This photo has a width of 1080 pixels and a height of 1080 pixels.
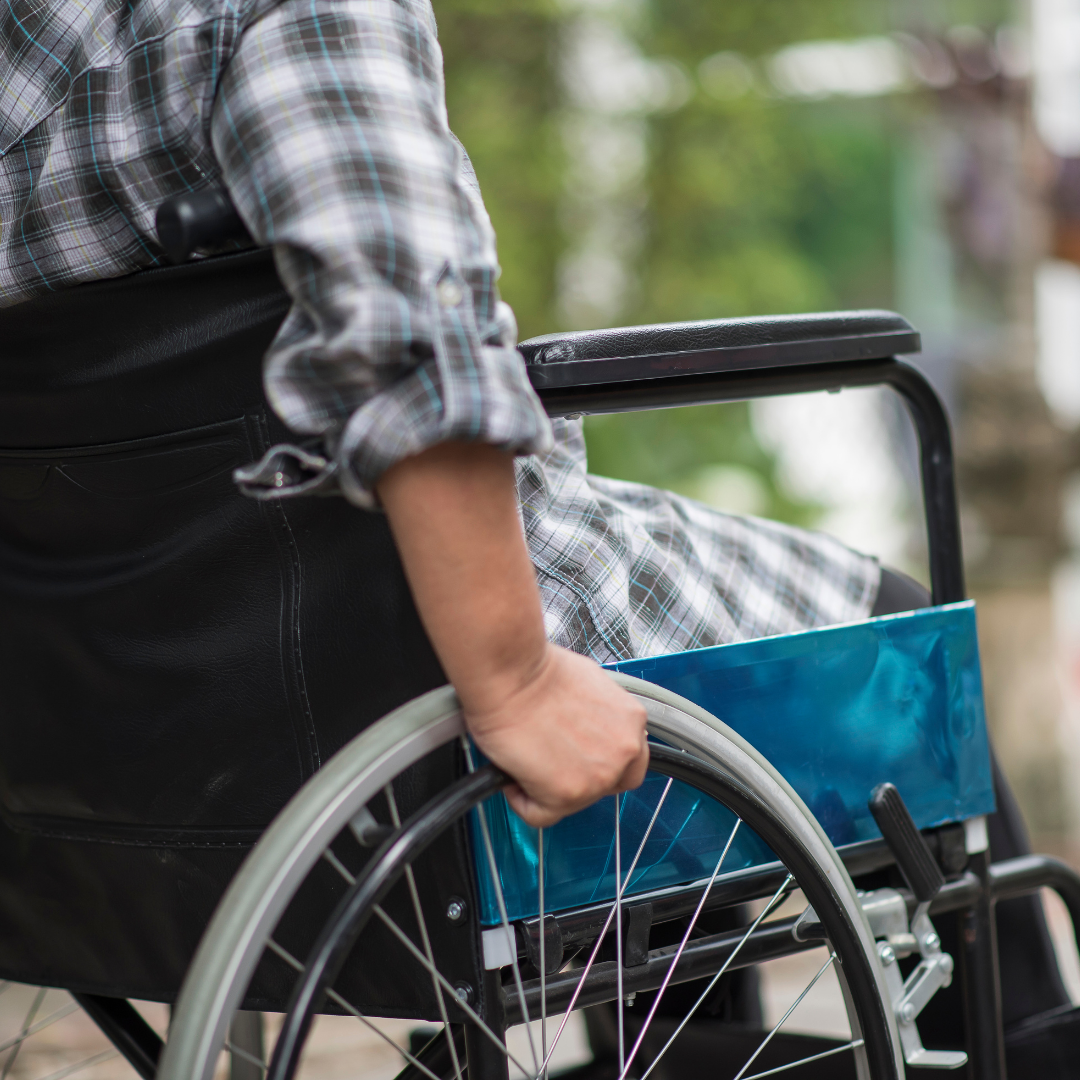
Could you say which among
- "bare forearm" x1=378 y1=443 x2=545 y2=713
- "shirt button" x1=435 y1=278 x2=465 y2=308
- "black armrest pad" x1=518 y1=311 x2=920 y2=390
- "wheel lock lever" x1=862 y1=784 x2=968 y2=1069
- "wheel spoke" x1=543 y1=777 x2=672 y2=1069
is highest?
"shirt button" x1=435 y1=278 x2=465 y2=308

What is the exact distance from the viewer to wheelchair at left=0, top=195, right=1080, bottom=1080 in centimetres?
66

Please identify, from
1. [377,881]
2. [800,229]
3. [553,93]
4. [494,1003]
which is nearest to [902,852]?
[494,1003]

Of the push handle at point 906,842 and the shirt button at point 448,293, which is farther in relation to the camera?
the push handle at point 906,842

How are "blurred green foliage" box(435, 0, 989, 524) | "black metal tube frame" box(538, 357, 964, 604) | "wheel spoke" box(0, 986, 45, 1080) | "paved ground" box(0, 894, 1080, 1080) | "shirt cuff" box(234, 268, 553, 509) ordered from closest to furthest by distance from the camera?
"shirt cuff" box(234, 268, 553, 509)
"black metal tube frame" box(538, 357, 964, 604)
"wheel spoke" box(0, 986, 45, 1080)
"paved ground" box(0, 894, 1080, 1080)
"blurred green foliage" box(435, 0, 989, 524)

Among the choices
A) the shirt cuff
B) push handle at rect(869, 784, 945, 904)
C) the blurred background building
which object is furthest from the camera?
the blurred background building

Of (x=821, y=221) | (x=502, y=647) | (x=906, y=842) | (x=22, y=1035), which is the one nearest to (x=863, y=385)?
(x=906, y=842)

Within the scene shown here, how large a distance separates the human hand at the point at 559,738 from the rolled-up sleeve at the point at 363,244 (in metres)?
0.13

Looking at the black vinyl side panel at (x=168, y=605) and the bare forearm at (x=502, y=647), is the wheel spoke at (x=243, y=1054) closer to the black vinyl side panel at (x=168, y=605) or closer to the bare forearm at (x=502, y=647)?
the black vinyl side panel at (x=168, y=605)

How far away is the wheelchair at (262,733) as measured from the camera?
2.17 feet

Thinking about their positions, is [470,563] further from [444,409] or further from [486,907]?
[486,907]

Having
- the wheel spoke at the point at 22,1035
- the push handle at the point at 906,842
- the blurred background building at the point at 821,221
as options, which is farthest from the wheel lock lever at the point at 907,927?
the blurred background building at the point at 821,221

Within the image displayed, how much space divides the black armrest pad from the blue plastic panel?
7.7 inches

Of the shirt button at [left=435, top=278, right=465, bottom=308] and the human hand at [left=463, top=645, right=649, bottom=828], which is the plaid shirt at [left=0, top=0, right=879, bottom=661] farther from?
the human hand at [left=463, top=645, right=649, bottom=828]

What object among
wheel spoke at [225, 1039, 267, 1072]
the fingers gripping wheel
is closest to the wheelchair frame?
the fingers gripping wheel
